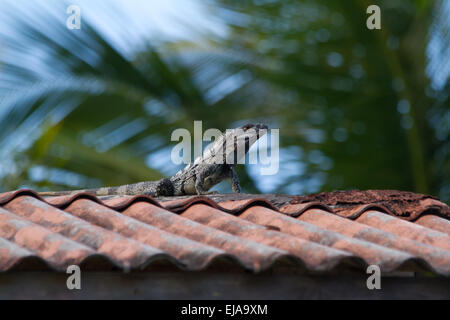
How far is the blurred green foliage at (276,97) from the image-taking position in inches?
447

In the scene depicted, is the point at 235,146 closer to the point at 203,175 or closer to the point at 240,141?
the point at 240,141

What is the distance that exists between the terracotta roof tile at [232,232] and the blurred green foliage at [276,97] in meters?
6.41

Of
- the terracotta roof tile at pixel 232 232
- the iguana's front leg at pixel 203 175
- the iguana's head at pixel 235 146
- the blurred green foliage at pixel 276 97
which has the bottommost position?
the terracotta roof tile at pixel 232 232

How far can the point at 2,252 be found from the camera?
349cm

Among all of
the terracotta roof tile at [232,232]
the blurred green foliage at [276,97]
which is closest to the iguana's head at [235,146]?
the terracotta roof tile at [232,232]

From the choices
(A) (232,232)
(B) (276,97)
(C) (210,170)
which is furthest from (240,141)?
(B) (276,97)

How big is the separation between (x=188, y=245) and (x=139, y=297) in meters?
0.36

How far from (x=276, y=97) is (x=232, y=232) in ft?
26.4

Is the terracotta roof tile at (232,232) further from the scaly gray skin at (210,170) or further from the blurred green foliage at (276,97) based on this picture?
the blurred green foliage at (276,97)

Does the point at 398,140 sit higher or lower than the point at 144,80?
lower

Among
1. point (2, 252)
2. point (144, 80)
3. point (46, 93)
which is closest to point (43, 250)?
point (2, 252)

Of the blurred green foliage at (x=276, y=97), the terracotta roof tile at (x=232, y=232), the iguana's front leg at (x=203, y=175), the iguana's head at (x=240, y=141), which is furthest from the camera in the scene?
the blurred green foliage at (x=276, y=97)

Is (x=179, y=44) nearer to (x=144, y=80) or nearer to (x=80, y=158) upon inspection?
(x=144, y=80)

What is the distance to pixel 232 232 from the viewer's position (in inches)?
165
